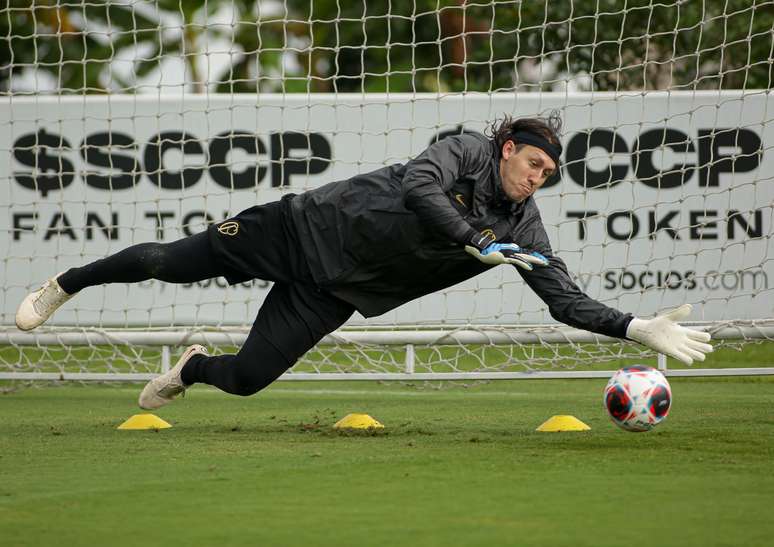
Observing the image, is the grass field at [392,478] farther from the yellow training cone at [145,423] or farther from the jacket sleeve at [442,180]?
the jacket sleeve at [442,180]

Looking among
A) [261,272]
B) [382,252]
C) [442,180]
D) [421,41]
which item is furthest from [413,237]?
[421,41]

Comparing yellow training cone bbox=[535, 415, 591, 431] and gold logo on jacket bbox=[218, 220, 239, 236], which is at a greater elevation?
gold logo on jacket bbox=[218, 220, 239, 236]

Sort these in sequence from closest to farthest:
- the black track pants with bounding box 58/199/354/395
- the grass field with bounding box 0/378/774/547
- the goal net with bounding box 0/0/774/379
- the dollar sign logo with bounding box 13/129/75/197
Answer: the grass field with bounding box 0/378/774/547
the black track pants with bounding box 58/199/354/395
the goal net with bounding box 0/0/774/379
the dollar sign logo with bounding box 13/129/75/197

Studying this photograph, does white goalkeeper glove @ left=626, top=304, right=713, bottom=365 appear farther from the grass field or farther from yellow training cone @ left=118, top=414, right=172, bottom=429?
yellow training cone @ left=118, top=414, right=172, bottom=429

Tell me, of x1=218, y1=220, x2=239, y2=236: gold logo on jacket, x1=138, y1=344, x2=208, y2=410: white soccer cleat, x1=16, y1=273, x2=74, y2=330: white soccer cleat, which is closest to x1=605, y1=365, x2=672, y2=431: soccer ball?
x1=218, y1=220, x2=239, y2=236: gold logo on jacket

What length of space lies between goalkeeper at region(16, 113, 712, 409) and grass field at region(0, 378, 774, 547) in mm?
548

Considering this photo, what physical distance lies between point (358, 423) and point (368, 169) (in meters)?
3.76

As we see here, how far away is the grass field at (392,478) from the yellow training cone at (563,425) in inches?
5.2

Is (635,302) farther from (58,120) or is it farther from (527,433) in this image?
(58,120)

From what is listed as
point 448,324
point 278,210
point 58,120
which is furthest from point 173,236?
point 278,210

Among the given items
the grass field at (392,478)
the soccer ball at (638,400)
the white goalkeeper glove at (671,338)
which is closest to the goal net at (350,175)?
the grass field at (392,478)

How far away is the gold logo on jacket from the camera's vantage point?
6199 millimetres

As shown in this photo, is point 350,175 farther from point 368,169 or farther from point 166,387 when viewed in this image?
point 166,387

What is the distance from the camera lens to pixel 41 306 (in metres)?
6.56
